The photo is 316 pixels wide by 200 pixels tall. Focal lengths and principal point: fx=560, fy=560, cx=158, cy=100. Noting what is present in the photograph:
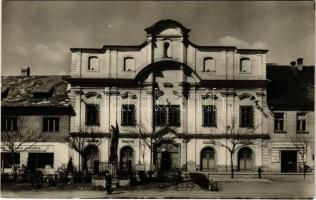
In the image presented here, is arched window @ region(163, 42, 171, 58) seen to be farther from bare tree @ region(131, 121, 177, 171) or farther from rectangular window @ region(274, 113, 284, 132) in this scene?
rectangular window @ region(274, 113, 284, 132)

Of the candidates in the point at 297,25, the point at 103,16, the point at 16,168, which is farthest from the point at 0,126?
the point at 297,25

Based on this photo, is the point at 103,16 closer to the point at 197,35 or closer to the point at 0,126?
the point at 197,35

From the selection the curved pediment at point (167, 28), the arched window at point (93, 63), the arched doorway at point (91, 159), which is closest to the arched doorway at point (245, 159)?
the curved pediment at point (167, 28)

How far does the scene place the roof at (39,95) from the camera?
18.3 meters

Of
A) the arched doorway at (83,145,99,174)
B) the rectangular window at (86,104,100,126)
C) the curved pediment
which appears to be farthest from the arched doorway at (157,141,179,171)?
the curved pediment

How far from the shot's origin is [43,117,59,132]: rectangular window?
18.9 meters

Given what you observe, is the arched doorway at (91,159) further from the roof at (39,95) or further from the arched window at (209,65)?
the arched window at (209,65)

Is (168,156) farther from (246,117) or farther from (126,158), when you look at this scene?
(246,117)

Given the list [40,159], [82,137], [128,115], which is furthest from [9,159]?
[128,115]

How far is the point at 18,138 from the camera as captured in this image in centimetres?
1766

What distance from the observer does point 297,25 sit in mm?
15594

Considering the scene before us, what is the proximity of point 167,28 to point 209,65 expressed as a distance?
199 cm

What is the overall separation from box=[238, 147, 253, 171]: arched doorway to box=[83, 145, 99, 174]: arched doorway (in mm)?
4661

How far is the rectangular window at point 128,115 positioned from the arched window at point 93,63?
1796 millimetres
